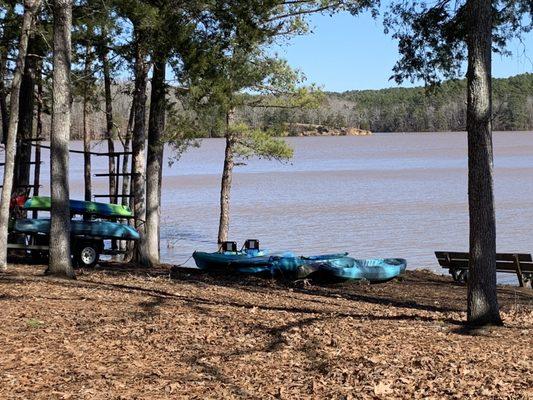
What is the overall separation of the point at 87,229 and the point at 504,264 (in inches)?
340

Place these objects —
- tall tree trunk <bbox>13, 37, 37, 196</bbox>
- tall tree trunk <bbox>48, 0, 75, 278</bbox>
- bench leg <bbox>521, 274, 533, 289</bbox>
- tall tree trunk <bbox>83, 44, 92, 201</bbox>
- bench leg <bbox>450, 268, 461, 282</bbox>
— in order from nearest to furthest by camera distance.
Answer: tall tree trunk <bbox>48, 0, 75, 278</bbox>
tall tree trunk <bbox>13, 37, 37, 196</bbox>
tall tree trunk <bbox>83, 44, 92, 201</bbox>
bench leg <bbox>521, 274, 533, 289</bbox>
bench leg <bbox>450, 268, 461, 282</bbox>

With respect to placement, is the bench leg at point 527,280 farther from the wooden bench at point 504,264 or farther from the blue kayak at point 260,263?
the blue kayak at point 260,263

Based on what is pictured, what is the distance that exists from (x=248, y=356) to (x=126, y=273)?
7.07 m

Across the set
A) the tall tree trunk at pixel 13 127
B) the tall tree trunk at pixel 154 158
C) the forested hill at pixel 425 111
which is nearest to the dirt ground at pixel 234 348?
the tall tree trunk at pixel 13 127

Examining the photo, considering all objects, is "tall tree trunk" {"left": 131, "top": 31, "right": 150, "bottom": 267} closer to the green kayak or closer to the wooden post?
the green kayak

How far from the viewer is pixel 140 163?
15.6 metres

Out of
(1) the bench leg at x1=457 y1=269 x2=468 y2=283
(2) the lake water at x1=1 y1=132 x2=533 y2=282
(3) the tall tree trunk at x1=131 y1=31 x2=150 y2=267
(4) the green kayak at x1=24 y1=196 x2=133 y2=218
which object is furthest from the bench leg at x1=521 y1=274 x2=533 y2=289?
(4) the green kayak at x1=24 y1=196 x2=133 y2=218

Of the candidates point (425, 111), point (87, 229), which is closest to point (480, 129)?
point (87, 229)

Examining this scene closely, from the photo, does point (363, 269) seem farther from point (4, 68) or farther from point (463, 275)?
point (4, 68)

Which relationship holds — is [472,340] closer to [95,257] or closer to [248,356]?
[248,356]

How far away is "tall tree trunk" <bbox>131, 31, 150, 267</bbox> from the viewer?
49.3 feet

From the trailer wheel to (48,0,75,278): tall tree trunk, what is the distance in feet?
10.9

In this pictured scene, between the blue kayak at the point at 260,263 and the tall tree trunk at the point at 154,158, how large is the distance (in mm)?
1161

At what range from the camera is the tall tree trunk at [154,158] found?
14.6m
